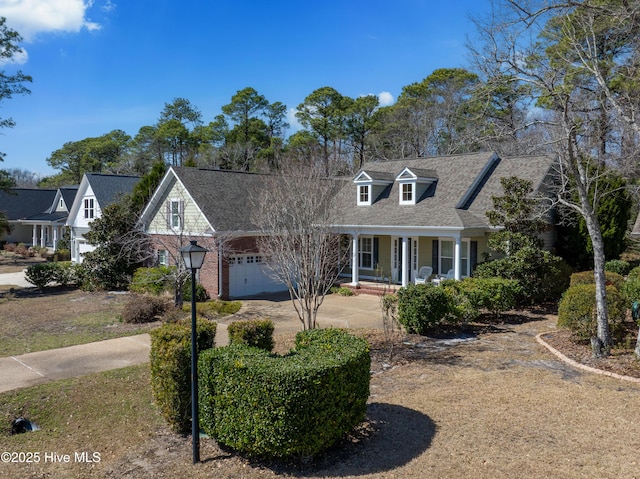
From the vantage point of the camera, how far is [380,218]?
22.8m

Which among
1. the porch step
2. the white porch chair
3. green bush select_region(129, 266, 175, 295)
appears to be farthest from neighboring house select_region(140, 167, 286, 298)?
the white porch chair

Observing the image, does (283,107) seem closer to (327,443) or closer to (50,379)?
(50,379)

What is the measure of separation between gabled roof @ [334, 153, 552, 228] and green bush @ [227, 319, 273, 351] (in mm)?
11545

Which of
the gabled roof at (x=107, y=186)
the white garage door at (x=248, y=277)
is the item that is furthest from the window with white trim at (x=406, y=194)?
the gabled roof at (x=107, y=186)

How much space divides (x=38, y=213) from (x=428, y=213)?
39852 millimetres

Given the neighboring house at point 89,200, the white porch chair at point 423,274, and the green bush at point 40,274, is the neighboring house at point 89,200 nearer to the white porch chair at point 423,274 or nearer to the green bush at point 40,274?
the green bush at point 40,274

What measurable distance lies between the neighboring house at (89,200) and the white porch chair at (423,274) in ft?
62.4

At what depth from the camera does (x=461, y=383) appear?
9.46m

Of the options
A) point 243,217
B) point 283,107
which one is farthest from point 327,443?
point 283,107

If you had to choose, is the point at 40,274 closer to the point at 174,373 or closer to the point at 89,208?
the point at 89,208

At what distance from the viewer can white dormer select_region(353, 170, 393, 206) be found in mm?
24469

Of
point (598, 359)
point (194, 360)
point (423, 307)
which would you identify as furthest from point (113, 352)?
point (598, 359)

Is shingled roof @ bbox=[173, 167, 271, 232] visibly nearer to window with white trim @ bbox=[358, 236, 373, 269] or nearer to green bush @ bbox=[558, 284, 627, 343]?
window with white trim @ bbox=[358, 236, 373, 269]

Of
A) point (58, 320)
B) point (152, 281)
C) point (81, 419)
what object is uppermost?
point (152, 281)
